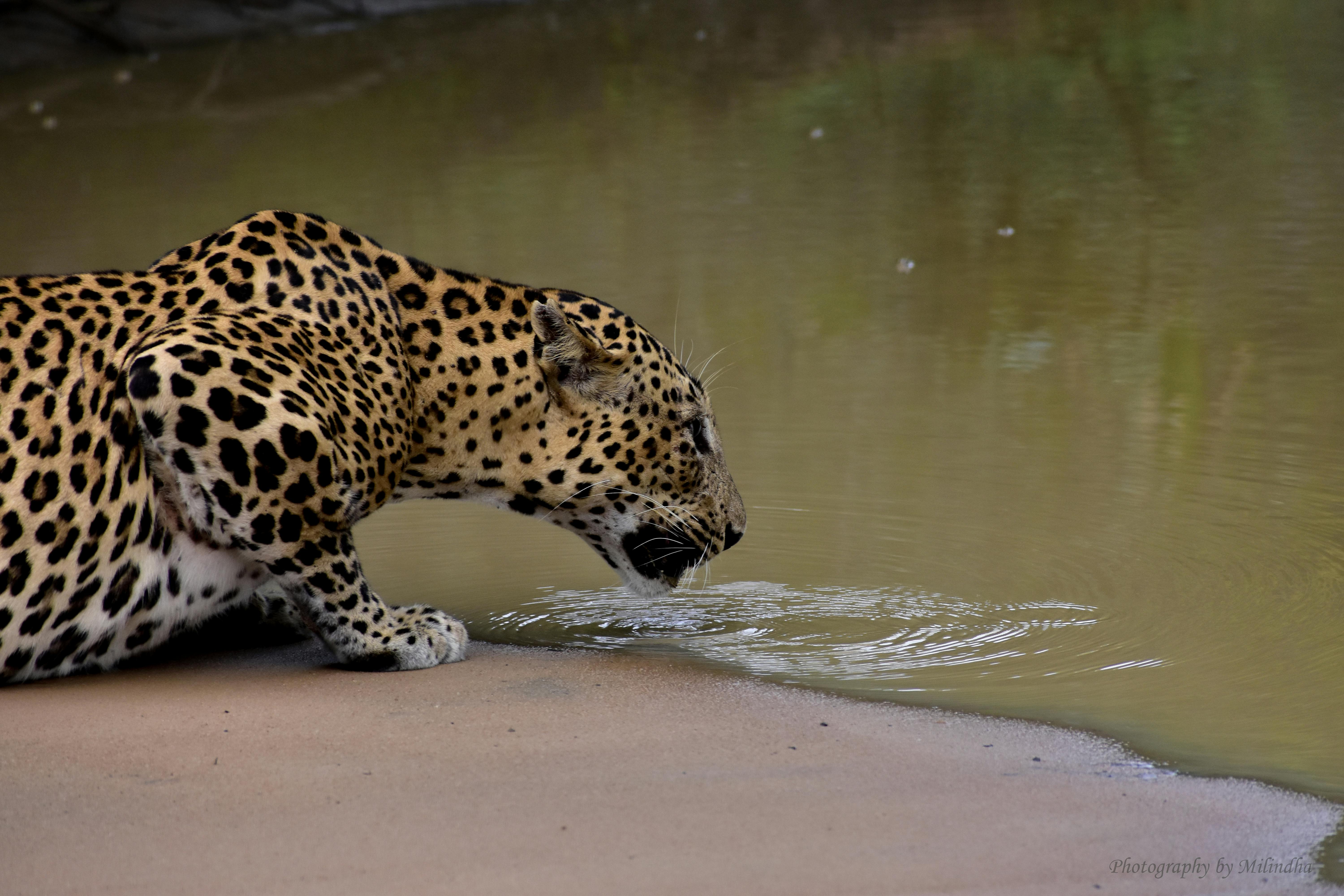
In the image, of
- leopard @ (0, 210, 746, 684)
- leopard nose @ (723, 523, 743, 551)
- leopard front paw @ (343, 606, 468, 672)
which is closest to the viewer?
leopard @ (0, 210, 746, 684)

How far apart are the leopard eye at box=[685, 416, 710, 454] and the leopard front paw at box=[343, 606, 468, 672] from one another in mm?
777

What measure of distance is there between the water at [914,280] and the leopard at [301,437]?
17.9 inches

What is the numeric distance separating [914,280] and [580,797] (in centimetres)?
579

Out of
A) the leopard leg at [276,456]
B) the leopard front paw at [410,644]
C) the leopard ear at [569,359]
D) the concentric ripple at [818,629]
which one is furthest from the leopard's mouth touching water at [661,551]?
the leopard leg at [276,456]

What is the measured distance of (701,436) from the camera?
4.54 meters

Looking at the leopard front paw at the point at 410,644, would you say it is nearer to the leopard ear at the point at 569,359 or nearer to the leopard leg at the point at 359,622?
the leopard leg at the point at 359,622

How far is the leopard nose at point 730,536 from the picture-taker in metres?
4.61

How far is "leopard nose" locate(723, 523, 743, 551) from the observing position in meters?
4.61

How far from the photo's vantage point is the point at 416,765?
11.5ft

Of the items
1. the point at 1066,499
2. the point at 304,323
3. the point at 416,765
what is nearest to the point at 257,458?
the point at 304,323

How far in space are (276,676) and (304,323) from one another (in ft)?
2.86

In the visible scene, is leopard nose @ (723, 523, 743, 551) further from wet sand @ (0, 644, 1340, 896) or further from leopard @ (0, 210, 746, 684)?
wet sand @ (0, 644, 1340, 896)

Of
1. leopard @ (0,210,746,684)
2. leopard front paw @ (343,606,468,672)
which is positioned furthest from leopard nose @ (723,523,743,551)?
leopard front paw @ (343,606,468,672)

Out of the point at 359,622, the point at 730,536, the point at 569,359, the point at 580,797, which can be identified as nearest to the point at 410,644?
the point at 359,622
